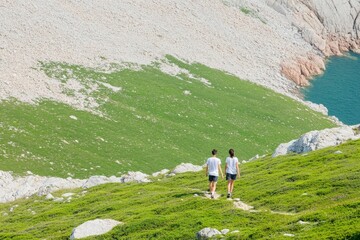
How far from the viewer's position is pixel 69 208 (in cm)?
5547

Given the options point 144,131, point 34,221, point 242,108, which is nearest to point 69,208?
point 34,221

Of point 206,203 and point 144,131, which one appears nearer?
point 206,203

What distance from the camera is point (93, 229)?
4200 centimetres

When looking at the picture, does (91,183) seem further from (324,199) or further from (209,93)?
(209,93)

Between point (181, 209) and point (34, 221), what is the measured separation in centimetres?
1626

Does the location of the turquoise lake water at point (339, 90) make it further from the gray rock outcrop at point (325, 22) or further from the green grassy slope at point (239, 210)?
the green grassy slope at point (239, 210)

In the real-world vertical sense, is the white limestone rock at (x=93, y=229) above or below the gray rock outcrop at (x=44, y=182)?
below

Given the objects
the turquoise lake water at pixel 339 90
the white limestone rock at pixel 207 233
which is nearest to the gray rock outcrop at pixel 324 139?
the white limestone rock at pixel 207 233

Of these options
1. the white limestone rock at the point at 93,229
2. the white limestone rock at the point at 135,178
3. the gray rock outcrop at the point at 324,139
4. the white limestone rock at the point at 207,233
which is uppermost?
the gray rock outcrop at the point at 324,139

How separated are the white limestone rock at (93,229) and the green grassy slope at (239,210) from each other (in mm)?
1054

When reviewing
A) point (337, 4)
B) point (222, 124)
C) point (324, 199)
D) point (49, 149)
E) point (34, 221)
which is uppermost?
point (337, 4)

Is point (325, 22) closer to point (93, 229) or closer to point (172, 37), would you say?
point (172, 37)

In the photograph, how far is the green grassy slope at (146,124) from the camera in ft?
266

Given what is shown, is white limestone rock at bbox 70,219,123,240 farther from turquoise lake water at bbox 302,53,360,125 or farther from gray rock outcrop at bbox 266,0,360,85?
gray rock outcrop at bbox 266,0,360,85
